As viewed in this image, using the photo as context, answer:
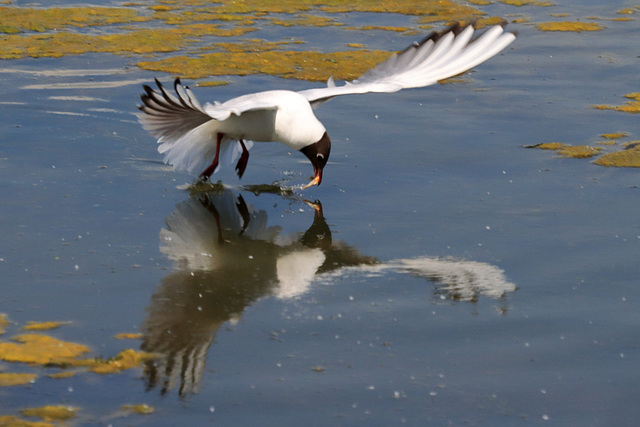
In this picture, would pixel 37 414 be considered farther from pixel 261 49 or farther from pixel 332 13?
pixel 332 13

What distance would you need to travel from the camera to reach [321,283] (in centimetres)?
543

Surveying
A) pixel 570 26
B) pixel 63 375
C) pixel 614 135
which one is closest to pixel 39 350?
pixel 63 375

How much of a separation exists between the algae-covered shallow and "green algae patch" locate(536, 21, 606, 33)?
2.00 m

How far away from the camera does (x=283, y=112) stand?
6.87 metres

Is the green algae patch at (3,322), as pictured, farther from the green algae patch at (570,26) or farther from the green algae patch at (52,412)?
the green algae patch at (570,26)

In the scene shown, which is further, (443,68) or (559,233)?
(443,68)

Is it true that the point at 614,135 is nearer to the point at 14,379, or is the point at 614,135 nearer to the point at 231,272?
the point at 231,272

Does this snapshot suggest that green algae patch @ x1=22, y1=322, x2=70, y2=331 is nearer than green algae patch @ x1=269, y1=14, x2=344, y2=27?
Yes

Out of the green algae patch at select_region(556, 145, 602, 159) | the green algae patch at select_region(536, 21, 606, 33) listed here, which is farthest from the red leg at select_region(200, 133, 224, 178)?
the green algae patch at select_region(536, 21, 606, 33)

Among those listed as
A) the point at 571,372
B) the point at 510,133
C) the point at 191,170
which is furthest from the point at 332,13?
the point at 571,372

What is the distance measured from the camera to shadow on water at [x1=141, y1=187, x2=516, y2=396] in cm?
457

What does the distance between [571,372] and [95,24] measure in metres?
10.2

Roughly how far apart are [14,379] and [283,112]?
3214 mm

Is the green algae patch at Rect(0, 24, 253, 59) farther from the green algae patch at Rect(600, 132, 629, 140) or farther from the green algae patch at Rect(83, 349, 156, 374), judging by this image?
the green algae patch at Rect(83, 349, 156, 374)
